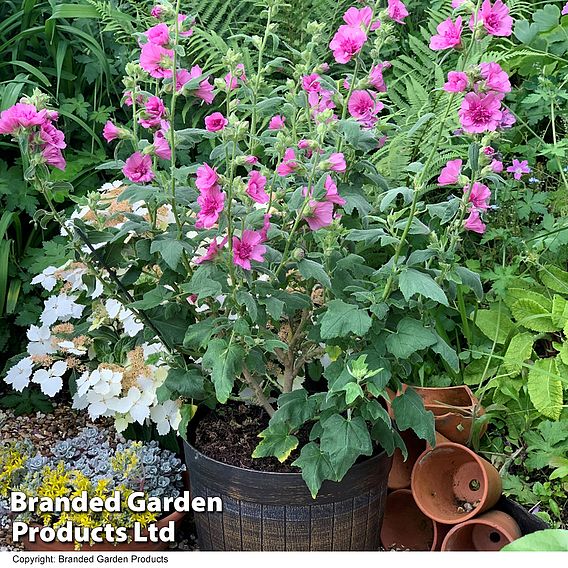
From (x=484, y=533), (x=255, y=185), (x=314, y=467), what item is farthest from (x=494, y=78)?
(x=484, y=533)

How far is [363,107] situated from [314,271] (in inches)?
15.8

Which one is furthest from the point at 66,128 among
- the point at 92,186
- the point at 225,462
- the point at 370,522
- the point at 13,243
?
the point at 370,522

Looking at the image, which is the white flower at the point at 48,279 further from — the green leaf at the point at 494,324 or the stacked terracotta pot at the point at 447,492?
the green leaf at the point at 494,324

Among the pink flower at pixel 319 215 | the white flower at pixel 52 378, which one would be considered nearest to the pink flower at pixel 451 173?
the pink flower at pixel 319 215

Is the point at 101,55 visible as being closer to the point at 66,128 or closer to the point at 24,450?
the point at 66,128

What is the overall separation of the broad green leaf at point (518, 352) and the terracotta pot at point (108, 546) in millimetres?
970

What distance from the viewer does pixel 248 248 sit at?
169 centimetres

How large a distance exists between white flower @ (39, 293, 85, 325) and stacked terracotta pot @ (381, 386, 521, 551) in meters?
0.99

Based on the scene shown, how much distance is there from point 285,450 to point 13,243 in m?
1.37

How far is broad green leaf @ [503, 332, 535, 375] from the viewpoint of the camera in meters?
2.37

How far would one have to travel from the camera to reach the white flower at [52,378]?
94.1 inches

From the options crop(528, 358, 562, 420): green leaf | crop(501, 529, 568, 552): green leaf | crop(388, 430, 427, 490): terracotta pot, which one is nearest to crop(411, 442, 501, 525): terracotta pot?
crop(388, 430, 427, 490): terracotta pot

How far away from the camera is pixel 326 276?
1.74 m

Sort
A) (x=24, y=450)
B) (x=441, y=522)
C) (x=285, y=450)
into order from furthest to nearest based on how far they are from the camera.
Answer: (x=24, y=450), (x=441, y=522), (x=285, y=450)
